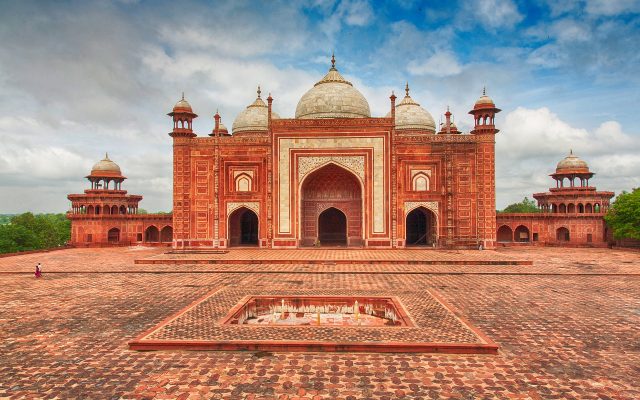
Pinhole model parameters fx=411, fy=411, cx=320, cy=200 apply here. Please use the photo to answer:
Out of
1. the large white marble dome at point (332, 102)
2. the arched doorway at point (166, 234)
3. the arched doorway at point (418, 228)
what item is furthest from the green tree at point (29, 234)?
the arched doorway at point (418, 228)

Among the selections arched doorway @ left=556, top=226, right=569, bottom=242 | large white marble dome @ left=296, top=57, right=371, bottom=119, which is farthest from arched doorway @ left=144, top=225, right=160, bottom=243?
arched doorway @ left=556, top=226, right=569, bottom=242

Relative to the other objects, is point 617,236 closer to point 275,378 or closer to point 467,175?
point 467,175

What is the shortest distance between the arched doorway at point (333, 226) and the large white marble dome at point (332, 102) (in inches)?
216

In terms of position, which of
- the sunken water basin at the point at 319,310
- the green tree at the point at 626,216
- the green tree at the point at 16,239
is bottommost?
the sunken water basin at the point at 319,310

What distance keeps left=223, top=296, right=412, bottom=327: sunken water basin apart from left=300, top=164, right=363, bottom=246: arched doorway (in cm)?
1273

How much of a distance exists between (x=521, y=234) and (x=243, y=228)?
658 inches

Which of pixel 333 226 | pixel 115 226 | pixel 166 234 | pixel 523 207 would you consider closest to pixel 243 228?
pixel 333 226

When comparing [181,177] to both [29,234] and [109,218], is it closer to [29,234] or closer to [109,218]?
[109,218]

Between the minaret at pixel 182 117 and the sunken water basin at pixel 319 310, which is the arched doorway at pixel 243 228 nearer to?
the minaret at pixel 182 117

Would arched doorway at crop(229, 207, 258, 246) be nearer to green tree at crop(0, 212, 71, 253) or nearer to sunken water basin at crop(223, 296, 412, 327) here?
sunken water basin at crop(223, 296, 412, 327)

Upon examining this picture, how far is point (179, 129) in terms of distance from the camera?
67.2ft

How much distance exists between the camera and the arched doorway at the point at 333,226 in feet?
77.0

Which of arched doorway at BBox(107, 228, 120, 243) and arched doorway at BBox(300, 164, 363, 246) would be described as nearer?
arched doorway at BBox(300, 164, 363, 246)

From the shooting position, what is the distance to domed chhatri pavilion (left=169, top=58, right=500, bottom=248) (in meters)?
19.9
